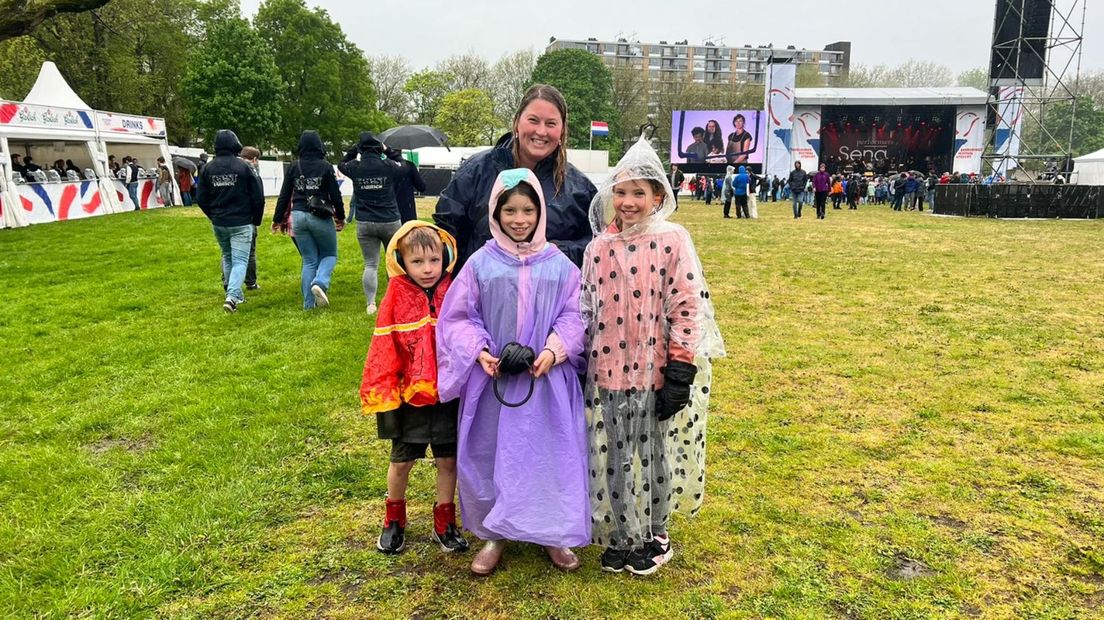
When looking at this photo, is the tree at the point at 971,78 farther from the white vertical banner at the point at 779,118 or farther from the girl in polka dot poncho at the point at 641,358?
the girl in polka dot poncho at the point at 641,358

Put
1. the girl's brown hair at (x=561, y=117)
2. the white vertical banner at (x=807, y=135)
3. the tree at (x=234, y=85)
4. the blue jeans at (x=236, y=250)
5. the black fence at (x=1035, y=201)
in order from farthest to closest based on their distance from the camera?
the white vertical banner at (x=807, y=135), the tree at (x=234, y=85), the black fence at (x=1035, y=201), the blue jeans at (x=236, y=250), the girl's brown hair at (x=561, y=117)

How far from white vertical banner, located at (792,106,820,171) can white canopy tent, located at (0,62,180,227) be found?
27.3 meters

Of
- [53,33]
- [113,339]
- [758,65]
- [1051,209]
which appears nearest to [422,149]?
[53,33]

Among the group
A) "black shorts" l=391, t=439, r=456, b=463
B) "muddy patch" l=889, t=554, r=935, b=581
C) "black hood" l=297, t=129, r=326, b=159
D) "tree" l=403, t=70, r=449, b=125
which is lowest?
"muddy patch" l=889, t=554, r=935, b=581

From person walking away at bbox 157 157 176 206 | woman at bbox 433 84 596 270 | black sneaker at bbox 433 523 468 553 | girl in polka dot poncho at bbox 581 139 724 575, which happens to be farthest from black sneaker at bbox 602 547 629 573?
person walking away at bbox 157 157 176 206

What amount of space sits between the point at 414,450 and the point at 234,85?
109 feet

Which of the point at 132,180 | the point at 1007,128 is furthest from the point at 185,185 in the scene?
the point at 1007,128

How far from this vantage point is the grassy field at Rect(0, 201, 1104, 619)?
99.0 inches

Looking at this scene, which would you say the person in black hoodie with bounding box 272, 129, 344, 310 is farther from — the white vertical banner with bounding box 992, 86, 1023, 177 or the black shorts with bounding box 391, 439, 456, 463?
the white vertical banner with bounding box 992, 86, 1023, 177

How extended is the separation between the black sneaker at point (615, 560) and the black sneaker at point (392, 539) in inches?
33.3

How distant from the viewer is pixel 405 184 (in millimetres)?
7660

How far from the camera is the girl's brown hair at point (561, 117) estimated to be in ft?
9.01

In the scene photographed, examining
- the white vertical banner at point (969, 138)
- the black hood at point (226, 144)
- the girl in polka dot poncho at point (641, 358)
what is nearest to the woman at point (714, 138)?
the white vertical banner at point (969, 138)

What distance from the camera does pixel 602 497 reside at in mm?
2660
